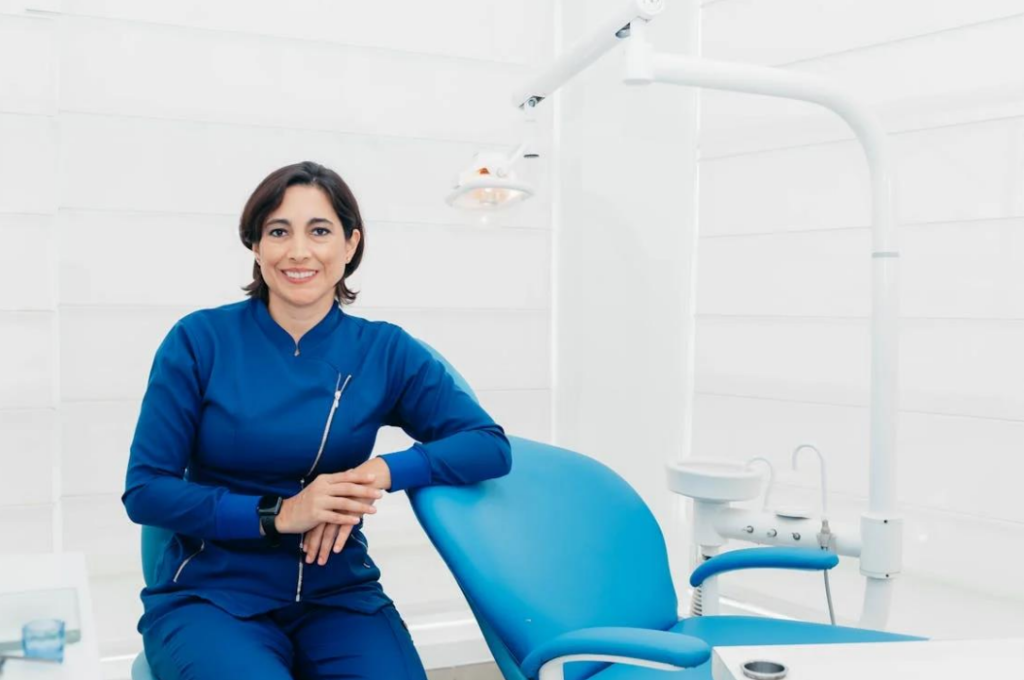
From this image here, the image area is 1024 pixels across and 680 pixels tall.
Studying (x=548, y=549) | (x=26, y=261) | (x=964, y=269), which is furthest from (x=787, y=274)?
(x=26, y=261)

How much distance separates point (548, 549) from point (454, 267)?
1419 mm

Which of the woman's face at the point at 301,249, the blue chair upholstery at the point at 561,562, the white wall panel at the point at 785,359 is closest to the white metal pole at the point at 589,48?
the woman's face at the point at 301,249

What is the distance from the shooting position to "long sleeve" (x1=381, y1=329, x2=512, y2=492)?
6.14ft

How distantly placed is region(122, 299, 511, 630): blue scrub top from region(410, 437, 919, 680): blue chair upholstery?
93mm

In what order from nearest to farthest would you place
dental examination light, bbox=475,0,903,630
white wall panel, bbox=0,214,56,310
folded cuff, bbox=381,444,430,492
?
folded cuff, bbox=381,444,430,492
dental examination light, bbox=475,0,903,630
white wall panel, bbox=0,214,56,310

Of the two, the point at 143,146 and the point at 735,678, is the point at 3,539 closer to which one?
the point at 143,146

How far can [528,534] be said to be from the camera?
1897 mm

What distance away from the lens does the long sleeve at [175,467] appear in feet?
5.64

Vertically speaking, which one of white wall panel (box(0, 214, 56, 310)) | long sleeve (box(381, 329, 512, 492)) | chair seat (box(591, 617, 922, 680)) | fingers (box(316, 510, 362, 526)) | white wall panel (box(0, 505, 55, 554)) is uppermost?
white wall panel (box(0, 214, 56, 310))

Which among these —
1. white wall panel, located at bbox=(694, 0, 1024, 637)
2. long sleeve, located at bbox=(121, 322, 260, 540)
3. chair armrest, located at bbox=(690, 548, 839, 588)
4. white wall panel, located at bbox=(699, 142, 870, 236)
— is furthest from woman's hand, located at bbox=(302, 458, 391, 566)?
white wall panel, located at bbox=(699, 142, 870, 236)

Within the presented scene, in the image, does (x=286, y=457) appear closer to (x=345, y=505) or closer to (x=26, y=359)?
(x=345, y=505)

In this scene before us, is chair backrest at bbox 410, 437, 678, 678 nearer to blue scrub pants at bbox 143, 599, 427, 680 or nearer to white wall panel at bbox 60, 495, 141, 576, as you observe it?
blue scrub pants at bbox 143, 599, 427, 680

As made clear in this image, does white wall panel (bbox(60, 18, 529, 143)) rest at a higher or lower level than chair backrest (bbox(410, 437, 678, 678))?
higher

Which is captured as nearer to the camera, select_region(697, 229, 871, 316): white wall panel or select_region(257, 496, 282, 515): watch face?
select_region(257, 496, 282, 515): watch face
